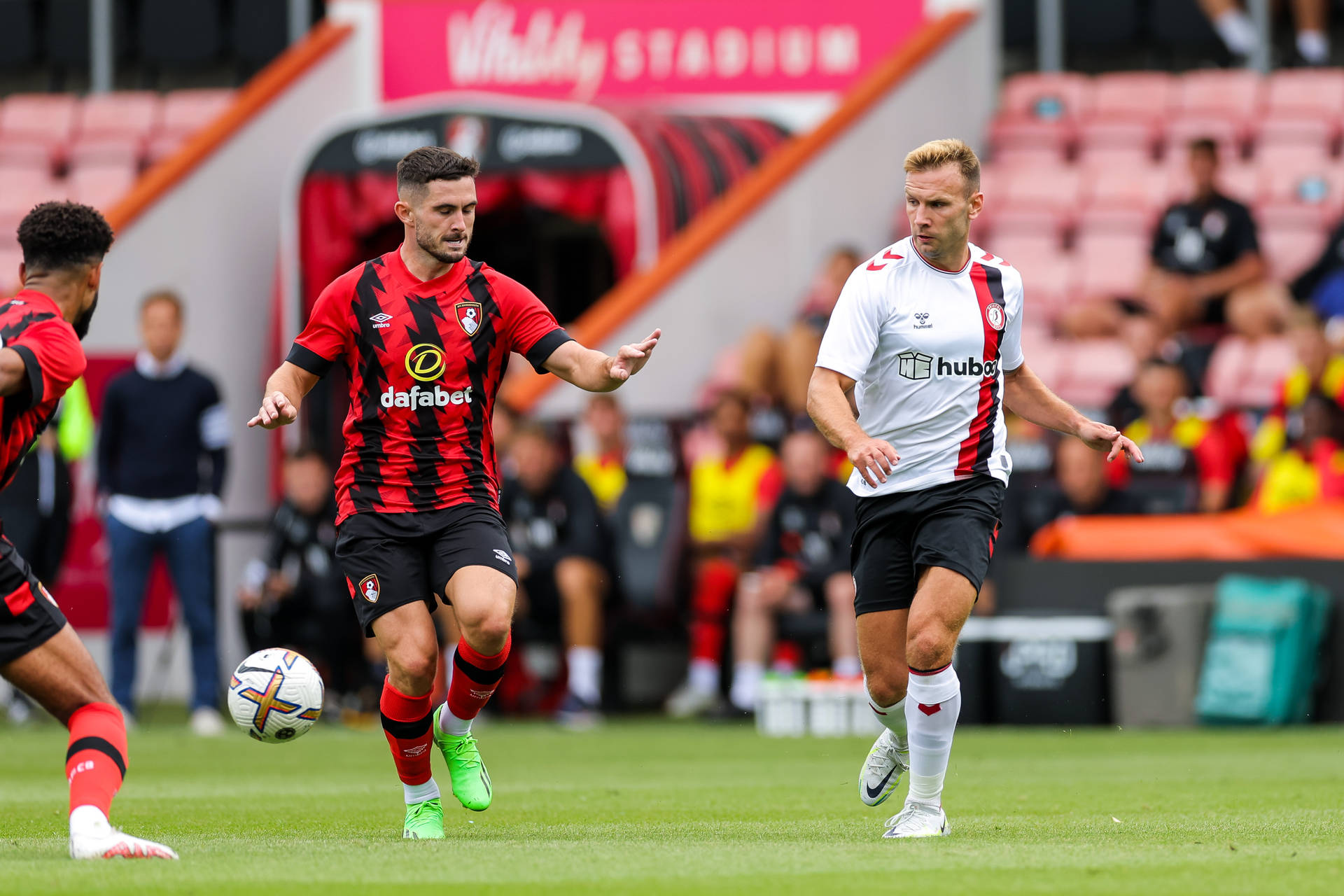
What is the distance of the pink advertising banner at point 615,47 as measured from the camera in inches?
762

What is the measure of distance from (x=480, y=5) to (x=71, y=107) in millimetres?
5085

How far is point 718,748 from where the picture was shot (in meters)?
11.4

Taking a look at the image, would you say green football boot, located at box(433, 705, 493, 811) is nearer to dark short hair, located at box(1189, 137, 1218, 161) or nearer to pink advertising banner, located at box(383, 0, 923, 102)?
dark short hair, located at box(1189, 137, 1218, 161)

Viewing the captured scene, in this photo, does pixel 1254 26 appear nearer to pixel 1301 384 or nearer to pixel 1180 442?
pixel 1301 384

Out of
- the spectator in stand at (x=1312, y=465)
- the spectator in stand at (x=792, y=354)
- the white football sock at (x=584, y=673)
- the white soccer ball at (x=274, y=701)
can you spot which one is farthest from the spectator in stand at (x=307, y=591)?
the white soccer ball at (x=274, y=701)

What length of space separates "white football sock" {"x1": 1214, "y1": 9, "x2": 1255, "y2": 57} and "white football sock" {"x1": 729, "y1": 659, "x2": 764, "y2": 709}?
9.13 m

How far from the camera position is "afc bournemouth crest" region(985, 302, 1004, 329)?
693 centimetres

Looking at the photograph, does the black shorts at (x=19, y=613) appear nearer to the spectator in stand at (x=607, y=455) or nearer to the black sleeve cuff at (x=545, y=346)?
the black sleeve cuff at (x=545, y=346)

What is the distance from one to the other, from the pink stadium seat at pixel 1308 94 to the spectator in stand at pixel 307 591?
903 cm

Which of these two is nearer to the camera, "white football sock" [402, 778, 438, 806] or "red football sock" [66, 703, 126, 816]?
"red football sock" [66, 703, 126, 816]

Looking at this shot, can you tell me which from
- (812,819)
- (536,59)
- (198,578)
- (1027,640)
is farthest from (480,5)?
(812,819)

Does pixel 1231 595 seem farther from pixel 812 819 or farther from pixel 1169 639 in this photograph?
pixel 812 819

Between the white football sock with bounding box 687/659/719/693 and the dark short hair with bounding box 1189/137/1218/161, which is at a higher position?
the dark short hair with bounding box 1189/137/1218/161

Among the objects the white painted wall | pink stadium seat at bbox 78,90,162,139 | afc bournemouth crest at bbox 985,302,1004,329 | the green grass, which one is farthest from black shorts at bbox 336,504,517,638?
pink stadium seat at bbox 78,90,162,139
